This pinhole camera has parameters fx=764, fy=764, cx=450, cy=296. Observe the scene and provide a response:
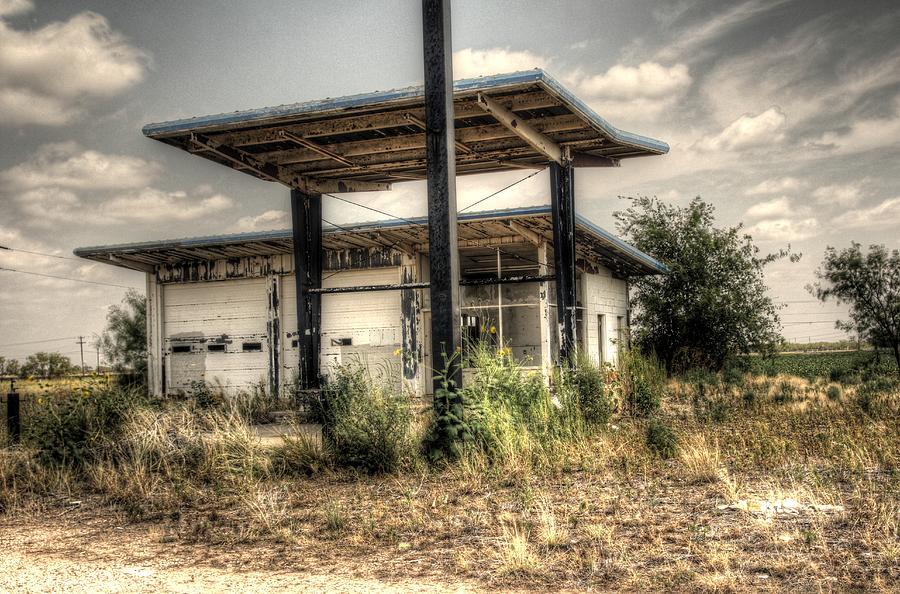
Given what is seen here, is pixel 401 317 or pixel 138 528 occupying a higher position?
pixel 401 317

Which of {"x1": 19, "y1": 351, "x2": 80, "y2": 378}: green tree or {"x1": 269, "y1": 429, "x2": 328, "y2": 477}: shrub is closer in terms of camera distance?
{"x1": 269, "y1": 429, "x2": 328, "y2": 477}: shrub

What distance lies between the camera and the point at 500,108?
1030cm

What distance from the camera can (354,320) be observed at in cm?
1883

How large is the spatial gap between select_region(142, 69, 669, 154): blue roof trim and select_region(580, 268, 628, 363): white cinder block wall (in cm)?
822

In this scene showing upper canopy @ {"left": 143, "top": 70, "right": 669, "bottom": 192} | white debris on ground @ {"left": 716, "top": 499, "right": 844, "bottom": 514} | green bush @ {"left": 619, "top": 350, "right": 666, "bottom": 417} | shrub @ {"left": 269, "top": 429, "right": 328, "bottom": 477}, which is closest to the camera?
white debris on ground @ {"left": 716, "top": 499, "right": 844, "bottom": 514}

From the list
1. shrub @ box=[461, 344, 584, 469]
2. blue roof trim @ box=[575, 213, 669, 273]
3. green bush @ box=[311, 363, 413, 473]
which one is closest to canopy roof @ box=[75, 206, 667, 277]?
blue roof trim @ box=[575, 213, 669, 273]

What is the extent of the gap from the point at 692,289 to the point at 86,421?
21.9 metres

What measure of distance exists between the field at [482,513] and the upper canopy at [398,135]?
12.3 ft

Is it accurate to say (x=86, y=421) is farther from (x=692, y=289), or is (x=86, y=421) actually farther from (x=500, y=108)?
(x=692, y=289)

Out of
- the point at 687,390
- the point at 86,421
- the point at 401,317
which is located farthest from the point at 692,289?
the point at 86,421

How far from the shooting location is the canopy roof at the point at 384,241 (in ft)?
51.9

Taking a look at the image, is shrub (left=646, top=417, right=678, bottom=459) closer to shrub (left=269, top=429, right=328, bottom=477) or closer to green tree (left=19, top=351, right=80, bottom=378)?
shrub (left=269, top=429, right=328, bottom=477)

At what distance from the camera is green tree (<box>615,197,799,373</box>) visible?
26828mm

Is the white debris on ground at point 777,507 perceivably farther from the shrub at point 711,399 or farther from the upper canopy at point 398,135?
the shrub at point 711,399
